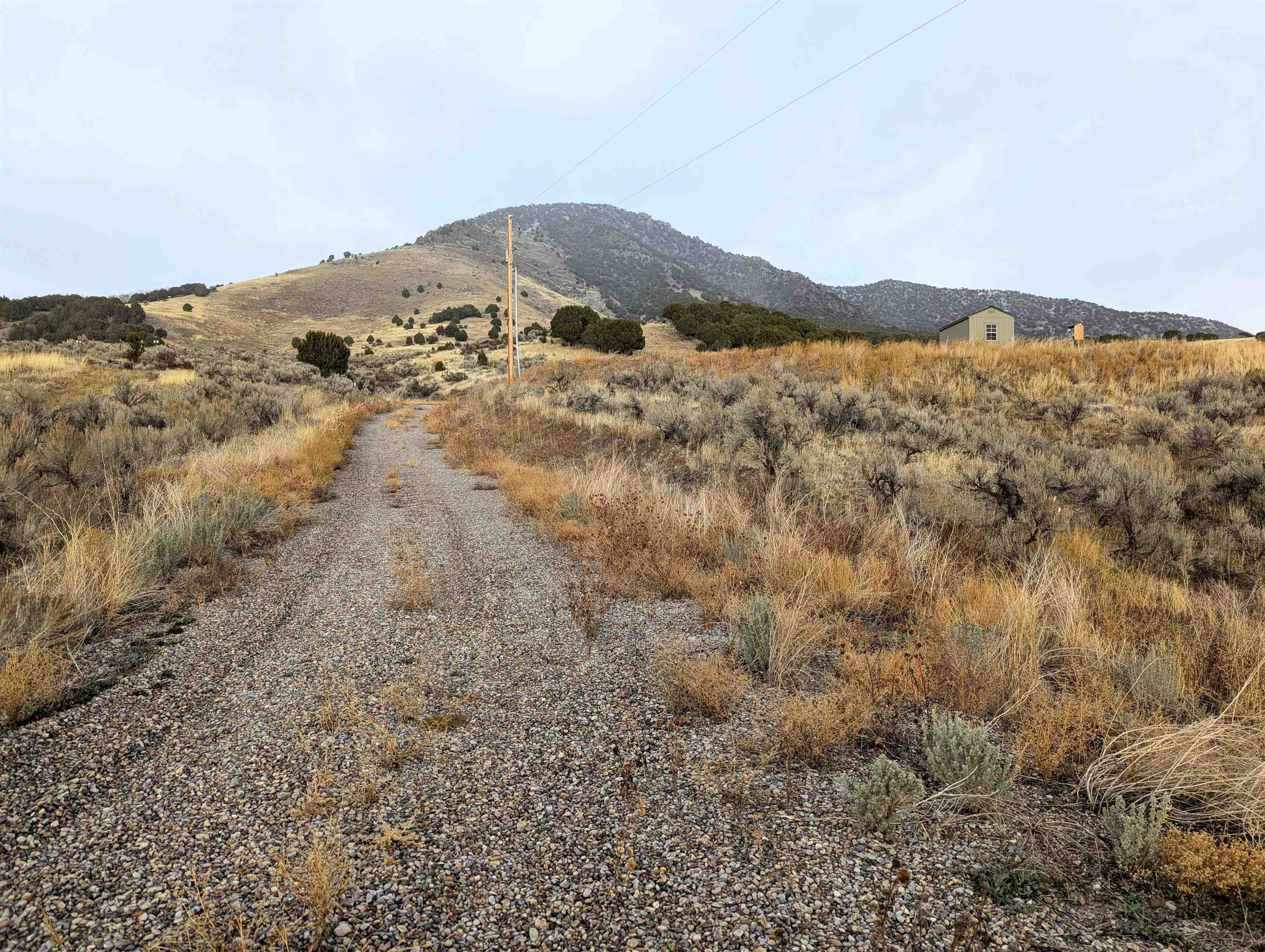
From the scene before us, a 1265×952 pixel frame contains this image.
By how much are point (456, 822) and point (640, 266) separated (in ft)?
490

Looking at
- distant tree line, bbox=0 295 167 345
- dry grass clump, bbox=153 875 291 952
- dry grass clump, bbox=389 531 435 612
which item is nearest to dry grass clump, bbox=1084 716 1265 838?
dry grass clump, bbox=153 875 291 952

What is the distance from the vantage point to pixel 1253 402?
37.2ft

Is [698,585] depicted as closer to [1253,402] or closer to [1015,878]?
[1015,878]

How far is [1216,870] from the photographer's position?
211 centimetres

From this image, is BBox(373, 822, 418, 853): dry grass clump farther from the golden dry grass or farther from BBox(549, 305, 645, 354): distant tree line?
BBox(549, 305, 645, 354): distant tree line

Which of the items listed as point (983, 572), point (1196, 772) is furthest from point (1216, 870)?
point (983, 572)

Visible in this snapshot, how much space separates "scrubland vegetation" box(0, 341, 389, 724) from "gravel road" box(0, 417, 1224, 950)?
702mm

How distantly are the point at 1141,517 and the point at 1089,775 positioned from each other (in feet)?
17.7

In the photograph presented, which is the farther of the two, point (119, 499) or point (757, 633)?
point (119, 499)

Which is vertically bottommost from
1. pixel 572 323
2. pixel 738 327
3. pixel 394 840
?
pixel 394 840

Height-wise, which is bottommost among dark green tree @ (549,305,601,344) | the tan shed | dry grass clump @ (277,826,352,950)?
dry grass clump @ (277,826,352,950)

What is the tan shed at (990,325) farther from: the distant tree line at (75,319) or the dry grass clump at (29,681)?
the distant tree line at (75,319)

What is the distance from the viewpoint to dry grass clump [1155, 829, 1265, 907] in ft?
6.79

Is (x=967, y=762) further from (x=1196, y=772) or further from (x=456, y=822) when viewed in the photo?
(x=456, y=822)
